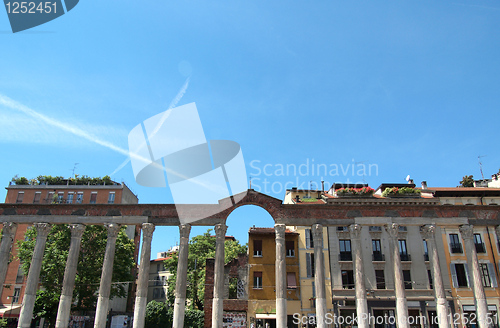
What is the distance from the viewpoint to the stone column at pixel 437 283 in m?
25.7

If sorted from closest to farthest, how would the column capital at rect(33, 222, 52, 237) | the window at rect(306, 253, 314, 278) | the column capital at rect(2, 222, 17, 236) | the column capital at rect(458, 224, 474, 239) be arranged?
the column capital at rect(33, 222, 52, 237) < the column capital at rect(458, 224, 474, 239) < the column capital at rect(2, 222, 17, 236) < the window at rect(306, 253, 314, 278)

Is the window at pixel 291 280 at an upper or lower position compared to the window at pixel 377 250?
lower

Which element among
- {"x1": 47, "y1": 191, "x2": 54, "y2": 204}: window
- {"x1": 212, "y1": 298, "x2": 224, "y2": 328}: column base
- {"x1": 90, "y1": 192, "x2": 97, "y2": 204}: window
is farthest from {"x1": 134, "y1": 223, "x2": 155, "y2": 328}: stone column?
{"x1": 47, "y1": 191, "x2": 54, "y2": 204}: window

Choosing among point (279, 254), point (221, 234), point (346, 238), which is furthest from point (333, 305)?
point (221, 234)

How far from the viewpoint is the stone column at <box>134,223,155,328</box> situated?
83.8 feet

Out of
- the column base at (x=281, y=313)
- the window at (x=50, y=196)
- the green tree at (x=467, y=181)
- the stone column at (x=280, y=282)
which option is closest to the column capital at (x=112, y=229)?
the stone column at (x=280, y=282)

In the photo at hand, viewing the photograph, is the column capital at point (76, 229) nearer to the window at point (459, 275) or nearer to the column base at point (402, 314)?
the column base at point (402, 314)

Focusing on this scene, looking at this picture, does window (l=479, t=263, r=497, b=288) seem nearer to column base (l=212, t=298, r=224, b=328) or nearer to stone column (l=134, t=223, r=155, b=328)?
column base (l=212, t=298, r=224, b=328)

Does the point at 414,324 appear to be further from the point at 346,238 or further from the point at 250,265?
the point at 250,265

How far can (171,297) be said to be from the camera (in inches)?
1939

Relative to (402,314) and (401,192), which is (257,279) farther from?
(401,192)

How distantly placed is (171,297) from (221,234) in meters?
25.5

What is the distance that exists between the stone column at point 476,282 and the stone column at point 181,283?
67.0ft

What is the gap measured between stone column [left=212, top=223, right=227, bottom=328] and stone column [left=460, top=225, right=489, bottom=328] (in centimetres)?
1783
